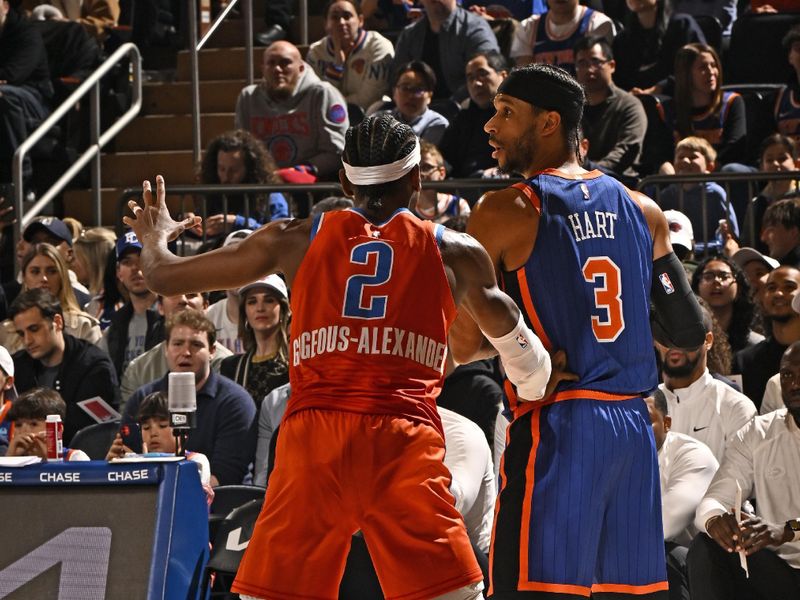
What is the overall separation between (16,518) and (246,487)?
1.72m

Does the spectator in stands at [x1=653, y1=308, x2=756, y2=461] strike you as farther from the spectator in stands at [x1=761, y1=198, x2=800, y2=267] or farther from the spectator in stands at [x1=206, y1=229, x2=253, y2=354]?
the spectator in stands at [x1=206, y1=229, x2=253, y2=354]

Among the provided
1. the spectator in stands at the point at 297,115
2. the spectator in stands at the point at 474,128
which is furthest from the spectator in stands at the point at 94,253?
the spectator in stands at the point at 474,128

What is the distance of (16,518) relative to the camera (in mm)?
5438

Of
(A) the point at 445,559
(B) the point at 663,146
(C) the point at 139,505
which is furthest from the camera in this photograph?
(B) the point at 663,146

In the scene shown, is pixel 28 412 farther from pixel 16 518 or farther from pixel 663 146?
pixel 663 146

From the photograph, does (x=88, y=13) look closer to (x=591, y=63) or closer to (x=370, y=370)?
(x=591, y=63)

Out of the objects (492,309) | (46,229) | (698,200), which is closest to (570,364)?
(492,309)

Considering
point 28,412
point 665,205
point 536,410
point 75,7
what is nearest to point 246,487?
point 28,412

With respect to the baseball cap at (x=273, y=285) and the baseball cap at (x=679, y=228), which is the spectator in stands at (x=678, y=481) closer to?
the baseball cap at (x=679, y=228)

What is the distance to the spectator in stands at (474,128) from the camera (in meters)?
10.9

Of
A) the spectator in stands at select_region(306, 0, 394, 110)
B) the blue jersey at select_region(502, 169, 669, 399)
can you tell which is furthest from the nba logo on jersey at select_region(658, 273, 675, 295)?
the spectator in stands at select_region(306, 0, 394, 110)

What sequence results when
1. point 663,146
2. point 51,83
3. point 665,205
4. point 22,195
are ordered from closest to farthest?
point 665,205 < point 663,146 < point 22,195 < point 51,83

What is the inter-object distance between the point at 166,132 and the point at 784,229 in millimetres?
6389

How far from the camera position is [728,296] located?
334 inches
